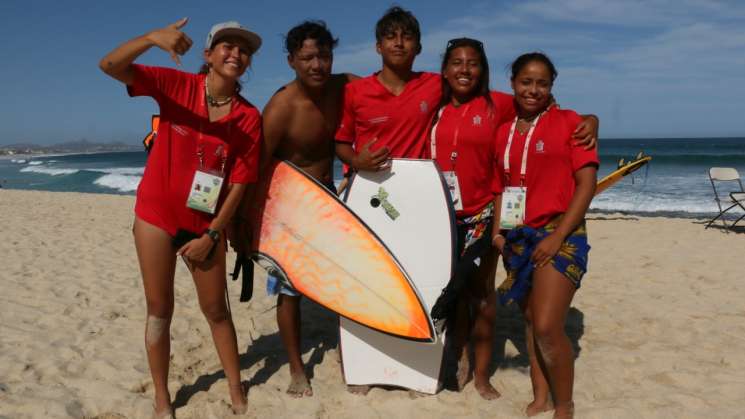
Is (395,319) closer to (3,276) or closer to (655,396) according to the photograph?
(655,396)

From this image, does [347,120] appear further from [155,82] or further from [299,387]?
[299,387]

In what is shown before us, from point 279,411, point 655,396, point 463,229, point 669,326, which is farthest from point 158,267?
point 669,326

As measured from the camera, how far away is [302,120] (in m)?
2.86

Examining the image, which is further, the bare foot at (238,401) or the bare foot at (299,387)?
the bare foot at (299,387)

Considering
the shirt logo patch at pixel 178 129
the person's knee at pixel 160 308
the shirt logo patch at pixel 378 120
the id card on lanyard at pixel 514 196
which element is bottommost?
the person's knee at pixel 160 308

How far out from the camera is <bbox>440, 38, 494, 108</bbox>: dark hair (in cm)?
258

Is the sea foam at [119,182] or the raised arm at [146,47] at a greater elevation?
the raised arm at [146,47]

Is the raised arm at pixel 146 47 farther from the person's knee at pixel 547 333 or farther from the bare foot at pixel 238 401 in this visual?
the person's knee at pixel 547 333

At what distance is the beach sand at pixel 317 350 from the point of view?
9.44ft

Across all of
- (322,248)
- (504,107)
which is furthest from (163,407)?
(504,107)

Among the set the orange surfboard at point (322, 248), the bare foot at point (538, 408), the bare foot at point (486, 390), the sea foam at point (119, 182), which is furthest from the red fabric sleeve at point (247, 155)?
the sea foam at point (119, 182)

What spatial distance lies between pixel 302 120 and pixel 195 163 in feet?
2.28

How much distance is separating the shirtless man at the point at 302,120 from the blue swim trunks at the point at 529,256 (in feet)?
3.84

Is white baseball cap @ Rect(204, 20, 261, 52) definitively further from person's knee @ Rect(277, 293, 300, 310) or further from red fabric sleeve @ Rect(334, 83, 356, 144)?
person's knee @ Rect(277, 293, 300, 310)
